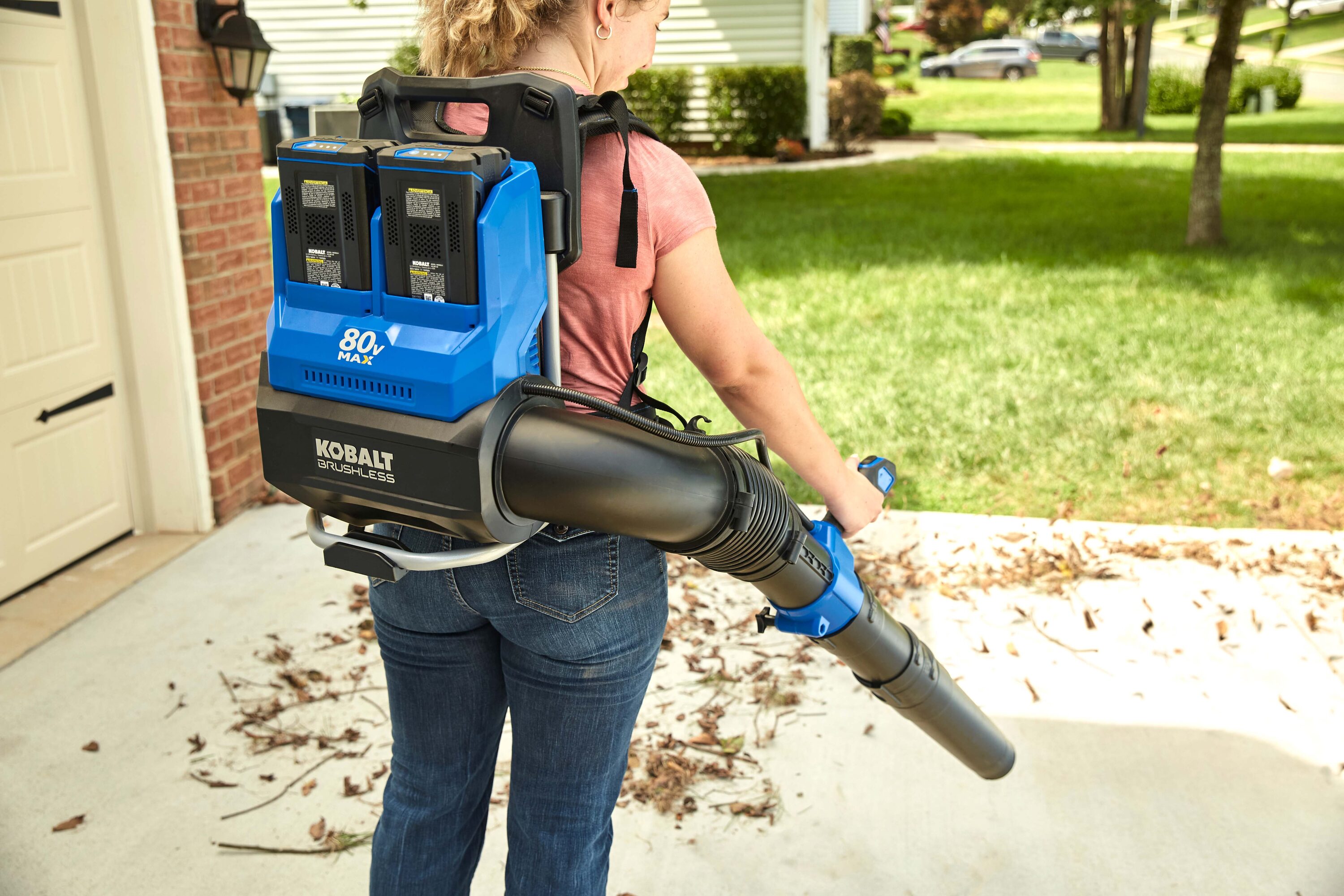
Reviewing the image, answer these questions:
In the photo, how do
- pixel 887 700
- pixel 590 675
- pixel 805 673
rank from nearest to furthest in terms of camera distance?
pixel 590 675 < pixel 887 700 < pixel 805 673

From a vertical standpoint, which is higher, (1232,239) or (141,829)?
(1232,239)

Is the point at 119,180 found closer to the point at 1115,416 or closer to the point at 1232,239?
the point at 1115,416

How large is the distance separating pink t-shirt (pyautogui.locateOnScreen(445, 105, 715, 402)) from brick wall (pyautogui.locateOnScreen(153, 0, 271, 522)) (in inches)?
119

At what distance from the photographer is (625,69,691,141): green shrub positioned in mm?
15766

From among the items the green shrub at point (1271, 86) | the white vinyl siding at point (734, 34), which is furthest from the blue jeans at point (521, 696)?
the green shrub at point (1271, 86)

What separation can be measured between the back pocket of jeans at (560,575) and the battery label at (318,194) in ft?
1.69

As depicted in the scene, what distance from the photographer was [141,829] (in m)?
2.68

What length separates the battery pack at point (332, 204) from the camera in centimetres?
129

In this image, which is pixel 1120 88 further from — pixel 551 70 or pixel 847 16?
pixel 551 70

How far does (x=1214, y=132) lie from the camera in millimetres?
8594

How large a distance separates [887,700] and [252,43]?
358cm

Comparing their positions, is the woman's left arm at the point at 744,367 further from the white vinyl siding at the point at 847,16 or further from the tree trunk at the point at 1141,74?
the white vinyl siding at the point at 847,16

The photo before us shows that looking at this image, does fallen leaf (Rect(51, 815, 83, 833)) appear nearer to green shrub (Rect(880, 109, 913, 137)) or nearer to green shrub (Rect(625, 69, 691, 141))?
green shrub (Rect(625, 69, 691, 141))

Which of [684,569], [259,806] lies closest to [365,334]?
[259,806]
